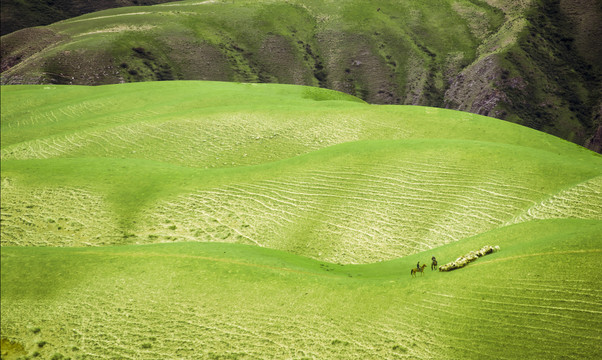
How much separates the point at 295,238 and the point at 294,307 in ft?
37.7

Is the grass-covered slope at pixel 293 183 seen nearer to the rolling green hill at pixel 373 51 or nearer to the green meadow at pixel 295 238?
the green meadow at pixel 295 238

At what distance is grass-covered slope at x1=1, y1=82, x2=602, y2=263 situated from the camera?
31.1 metres

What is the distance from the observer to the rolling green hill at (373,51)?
148 meters

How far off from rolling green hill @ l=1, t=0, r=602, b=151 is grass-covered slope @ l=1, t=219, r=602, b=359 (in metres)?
133

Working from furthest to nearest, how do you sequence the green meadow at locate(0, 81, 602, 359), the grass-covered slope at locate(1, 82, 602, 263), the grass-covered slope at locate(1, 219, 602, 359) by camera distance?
the grass-covered slope at locate(1, 82, 602, 263) < the green meadow at locate(0, 81, 602, 359) < the grass-covered slope at locate(1, 219, 602, 359)

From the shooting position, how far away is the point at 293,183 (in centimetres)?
3788

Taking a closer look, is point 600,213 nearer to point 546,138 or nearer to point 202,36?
point 546,138

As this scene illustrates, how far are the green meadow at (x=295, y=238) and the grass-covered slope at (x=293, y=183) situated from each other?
15 centimetres

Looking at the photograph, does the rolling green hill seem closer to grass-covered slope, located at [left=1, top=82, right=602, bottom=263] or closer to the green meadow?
the green meadow

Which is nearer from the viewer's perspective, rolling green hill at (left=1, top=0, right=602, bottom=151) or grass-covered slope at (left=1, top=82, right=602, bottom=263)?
grass-covered slope at (left=1, top=82, right=602, bottom=263)

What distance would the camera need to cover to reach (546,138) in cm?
5144

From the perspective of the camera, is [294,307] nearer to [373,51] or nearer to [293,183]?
[293,183]

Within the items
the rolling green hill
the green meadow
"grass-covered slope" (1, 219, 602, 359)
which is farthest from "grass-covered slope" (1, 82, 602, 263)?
the rolling green hill

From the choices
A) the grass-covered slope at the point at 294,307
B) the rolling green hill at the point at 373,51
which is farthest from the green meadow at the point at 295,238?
the rolling green hill at the point at 373,51
